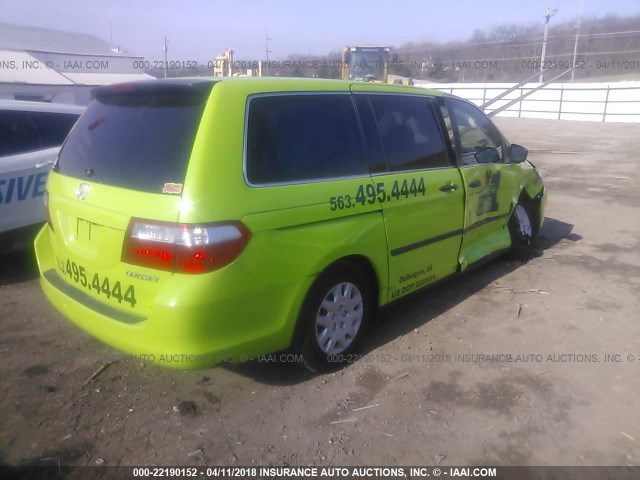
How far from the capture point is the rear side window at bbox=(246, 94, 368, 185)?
2.70 m

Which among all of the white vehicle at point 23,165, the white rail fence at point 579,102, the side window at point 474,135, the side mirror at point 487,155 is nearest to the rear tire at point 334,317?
the side window at point 474,135

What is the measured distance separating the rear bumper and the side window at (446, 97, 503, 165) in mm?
2245

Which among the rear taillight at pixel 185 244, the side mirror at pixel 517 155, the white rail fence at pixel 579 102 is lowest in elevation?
the rear taillight at pixel 185 244

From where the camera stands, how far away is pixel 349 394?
308 cm

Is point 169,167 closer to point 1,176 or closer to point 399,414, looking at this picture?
point 399,414

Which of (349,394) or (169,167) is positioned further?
(349,394)

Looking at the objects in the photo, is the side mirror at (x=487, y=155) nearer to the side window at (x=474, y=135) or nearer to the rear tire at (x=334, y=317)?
the side window at (x=474, y=135)

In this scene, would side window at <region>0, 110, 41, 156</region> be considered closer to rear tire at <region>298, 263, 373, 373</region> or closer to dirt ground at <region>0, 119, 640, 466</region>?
dirt ground at <region>0, 119, 640, 466</region>

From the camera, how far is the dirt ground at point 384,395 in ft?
8.57

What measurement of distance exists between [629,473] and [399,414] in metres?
1.15

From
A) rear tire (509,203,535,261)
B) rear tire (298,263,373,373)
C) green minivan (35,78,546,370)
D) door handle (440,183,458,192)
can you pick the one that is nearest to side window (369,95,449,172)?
green minivan (35,78,546,370)

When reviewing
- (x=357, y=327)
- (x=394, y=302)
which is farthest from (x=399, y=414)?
(x=394, y=302)

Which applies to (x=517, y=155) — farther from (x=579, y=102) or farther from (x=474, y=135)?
(x=579, y=102)

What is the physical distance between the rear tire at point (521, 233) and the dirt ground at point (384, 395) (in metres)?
0.76
